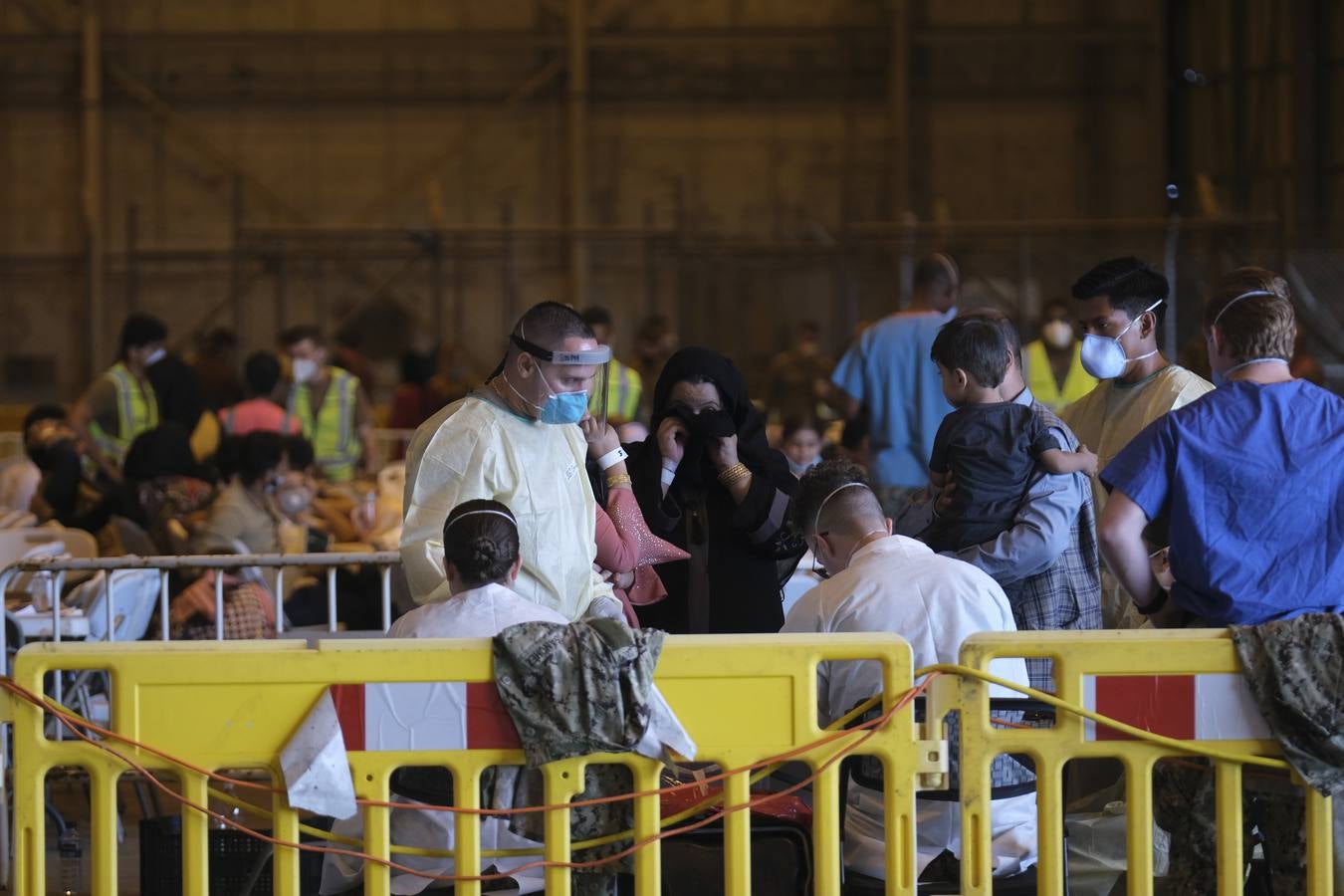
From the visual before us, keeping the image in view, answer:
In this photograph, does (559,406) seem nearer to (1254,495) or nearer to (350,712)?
(350,712)

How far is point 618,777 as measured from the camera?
3.47 metres

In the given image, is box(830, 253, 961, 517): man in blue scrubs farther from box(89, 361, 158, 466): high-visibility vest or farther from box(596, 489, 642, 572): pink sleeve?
box(89, 361, 158, 466): high-visibility vest

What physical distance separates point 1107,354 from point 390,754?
8.70ft

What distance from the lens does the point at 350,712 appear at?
11.1 feet

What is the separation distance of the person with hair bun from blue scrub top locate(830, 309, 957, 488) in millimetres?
4672

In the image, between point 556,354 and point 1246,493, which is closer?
point 1246,493

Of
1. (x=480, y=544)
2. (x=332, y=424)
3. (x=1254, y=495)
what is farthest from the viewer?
(x=332, y=424)

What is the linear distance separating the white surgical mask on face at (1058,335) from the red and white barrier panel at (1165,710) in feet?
20.7

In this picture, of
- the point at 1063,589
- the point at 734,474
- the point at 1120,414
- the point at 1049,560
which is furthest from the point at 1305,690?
the point at 734,474

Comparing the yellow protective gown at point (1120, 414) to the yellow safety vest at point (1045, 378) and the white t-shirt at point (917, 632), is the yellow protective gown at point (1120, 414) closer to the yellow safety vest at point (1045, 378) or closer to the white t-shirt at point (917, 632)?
the white t-shirt at point (917, 632)

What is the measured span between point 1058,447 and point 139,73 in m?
16.7

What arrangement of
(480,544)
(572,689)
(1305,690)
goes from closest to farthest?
(572,689), (1305,690), (480,544)

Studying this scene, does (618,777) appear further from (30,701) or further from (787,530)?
(787,530)

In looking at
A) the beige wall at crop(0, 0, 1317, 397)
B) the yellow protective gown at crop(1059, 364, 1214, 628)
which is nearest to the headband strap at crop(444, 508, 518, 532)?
the yellow protective gown at crop(1059, 364, 1214, 628)
